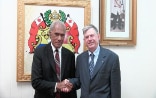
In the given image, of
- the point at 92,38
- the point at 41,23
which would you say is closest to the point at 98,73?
the point at 92,38

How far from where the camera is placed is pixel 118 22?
2.67 meters

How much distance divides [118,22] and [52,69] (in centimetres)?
94

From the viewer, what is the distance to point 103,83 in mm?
2014

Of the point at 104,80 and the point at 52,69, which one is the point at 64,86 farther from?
the point at 104,80

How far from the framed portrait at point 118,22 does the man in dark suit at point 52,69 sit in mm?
595

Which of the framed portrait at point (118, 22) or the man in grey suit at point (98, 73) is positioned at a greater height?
the framed portrait at point (118, 22)

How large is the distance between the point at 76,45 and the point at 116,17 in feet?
1.69

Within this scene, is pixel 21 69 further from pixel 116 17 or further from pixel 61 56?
pixel 116 17

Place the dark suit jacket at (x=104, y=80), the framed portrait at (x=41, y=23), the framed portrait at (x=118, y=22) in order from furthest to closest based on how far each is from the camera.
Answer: the framed portrait at (x=118, y=22) < the framed portrait at (x=41, y=23) < the dark suit jacket at (x=104, y=80)

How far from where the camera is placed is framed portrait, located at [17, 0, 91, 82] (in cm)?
242

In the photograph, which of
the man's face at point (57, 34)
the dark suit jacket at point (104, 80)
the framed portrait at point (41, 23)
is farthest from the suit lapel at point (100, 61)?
the framed portrait at point (41, 23)

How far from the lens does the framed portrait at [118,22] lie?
2625 millimetres

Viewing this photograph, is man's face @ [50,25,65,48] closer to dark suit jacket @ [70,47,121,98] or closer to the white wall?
dark suit jacket @ [70,47,121,98]
